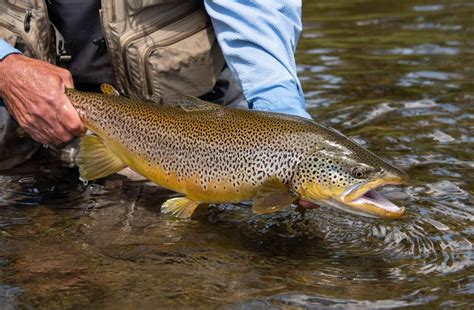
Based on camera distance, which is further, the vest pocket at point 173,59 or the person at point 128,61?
the vest pocket at point 173,59

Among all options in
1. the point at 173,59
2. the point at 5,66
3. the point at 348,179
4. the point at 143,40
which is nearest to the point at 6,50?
the point at 5,66

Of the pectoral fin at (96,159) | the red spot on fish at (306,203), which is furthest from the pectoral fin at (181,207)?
the red spot on fish at (306,203)

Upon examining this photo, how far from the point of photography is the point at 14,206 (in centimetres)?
408

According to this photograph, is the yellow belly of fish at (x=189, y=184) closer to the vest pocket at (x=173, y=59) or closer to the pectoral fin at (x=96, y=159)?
the pectoral fin at (x=96, y=159)

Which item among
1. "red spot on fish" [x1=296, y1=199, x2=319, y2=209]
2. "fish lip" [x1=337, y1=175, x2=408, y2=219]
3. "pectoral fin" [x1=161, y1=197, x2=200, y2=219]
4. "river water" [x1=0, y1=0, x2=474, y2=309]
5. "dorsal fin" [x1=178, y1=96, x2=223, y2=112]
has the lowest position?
"river water" [x1=0, y1=0, x2=474, y2=309]

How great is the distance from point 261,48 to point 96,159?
84 centimetres

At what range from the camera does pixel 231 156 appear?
344cm

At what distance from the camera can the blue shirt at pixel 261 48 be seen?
3885 millimetres

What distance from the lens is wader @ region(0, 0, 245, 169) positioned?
4184 mm

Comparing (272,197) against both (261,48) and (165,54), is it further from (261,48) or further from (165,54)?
(165,54)

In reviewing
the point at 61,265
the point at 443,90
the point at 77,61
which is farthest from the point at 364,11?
the point at 61,265

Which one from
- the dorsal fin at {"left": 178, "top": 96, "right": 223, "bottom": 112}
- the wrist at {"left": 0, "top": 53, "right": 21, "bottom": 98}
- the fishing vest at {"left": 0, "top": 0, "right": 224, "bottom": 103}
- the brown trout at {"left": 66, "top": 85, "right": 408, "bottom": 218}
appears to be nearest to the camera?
the brown trout at {"left": 66, "top": 85, "right": 408, "bottom": 218}

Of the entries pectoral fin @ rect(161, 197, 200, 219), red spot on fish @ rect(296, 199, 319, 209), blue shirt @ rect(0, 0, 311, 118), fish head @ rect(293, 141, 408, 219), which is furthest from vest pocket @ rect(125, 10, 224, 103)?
fish head @ rect(293, 141, 408, 219)

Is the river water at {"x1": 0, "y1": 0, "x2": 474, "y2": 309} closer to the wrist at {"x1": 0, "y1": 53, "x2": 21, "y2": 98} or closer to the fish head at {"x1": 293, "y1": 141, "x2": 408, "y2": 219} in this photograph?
the fish head at {"x1": 293, "y1": 141, "x2": 408, "y2": 219}
